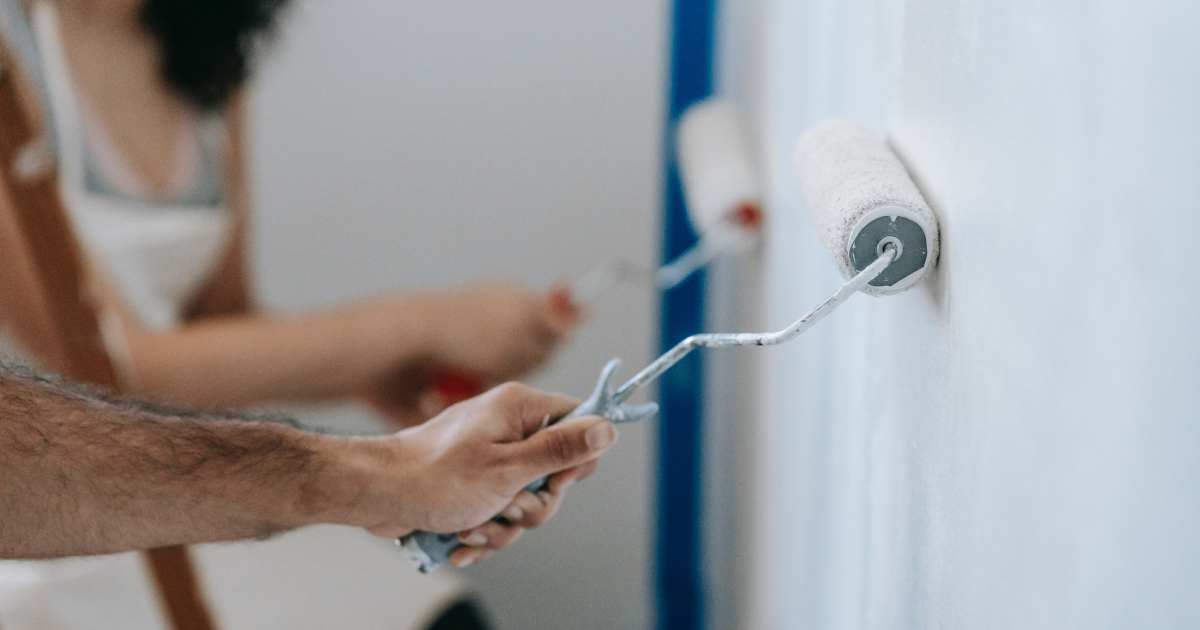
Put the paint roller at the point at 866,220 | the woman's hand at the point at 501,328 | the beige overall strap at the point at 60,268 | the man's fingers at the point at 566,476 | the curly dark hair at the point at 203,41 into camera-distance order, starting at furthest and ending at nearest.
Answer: the curly dark hair at the point at 203,41, the woman's hand at the point at 501,328, the beige overall strap at the point at 60,268, the man's fingers at the point at 566,476, the paint roller at the point at 866,220

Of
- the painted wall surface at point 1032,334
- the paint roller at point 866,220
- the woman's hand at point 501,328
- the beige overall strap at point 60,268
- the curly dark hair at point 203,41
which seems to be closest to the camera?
the painted wall surface at point 1032,334

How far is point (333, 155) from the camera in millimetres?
1185

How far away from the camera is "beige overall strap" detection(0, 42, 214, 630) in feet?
2.31

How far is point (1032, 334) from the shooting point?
22 centimetres

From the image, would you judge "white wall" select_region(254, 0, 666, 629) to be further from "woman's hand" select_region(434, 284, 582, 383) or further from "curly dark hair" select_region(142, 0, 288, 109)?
"woman's hand" select_region(434, 284, 582, 383)

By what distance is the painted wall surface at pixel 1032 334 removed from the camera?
17cm

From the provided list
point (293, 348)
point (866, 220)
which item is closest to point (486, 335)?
point (293, 348)

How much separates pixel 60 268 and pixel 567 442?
1.83 ft

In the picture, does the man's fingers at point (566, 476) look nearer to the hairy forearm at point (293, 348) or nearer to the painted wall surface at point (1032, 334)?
the painted wall surface at point (1032, 334)

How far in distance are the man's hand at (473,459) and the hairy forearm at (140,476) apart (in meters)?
0.02

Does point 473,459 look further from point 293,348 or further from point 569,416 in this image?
point 293,348

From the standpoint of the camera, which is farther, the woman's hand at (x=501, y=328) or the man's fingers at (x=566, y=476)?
the woman's hand at (x=501, y=328)

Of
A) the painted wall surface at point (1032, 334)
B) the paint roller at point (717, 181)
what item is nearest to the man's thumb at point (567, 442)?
the painted wall surface at point (1032, 334)

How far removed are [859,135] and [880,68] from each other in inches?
1.2
